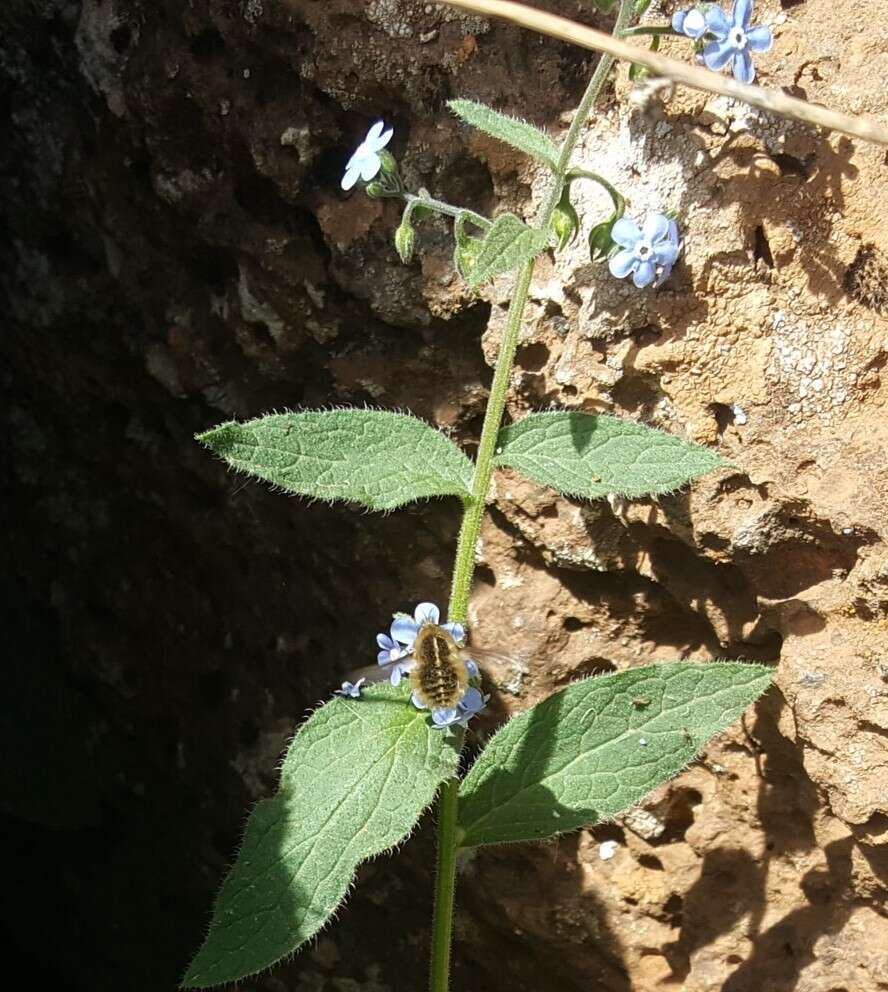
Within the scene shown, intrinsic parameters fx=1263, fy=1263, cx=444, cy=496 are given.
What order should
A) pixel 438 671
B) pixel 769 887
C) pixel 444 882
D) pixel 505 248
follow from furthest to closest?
pixel 769 887, pixel 444 882, pixel 438 671, pixel 505 248

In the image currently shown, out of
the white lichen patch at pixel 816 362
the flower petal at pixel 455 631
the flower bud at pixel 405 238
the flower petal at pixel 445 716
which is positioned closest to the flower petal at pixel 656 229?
the white lichen patch at pixel 816 362

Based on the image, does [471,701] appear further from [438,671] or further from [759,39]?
[759,39]

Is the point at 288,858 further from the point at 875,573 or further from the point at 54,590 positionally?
the point at 54,590

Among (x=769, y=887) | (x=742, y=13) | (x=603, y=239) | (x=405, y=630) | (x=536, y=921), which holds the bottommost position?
(x=769, y=887)

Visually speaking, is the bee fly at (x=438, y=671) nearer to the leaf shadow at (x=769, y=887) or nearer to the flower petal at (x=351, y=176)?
the leaf shadow at (x=769, y=887)

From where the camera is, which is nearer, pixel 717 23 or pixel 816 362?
pixel 717 23

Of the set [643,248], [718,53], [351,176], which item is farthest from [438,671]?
[718,53]

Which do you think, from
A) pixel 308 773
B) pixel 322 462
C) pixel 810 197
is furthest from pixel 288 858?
pixel 810 197

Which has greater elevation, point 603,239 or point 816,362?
point 603,239
